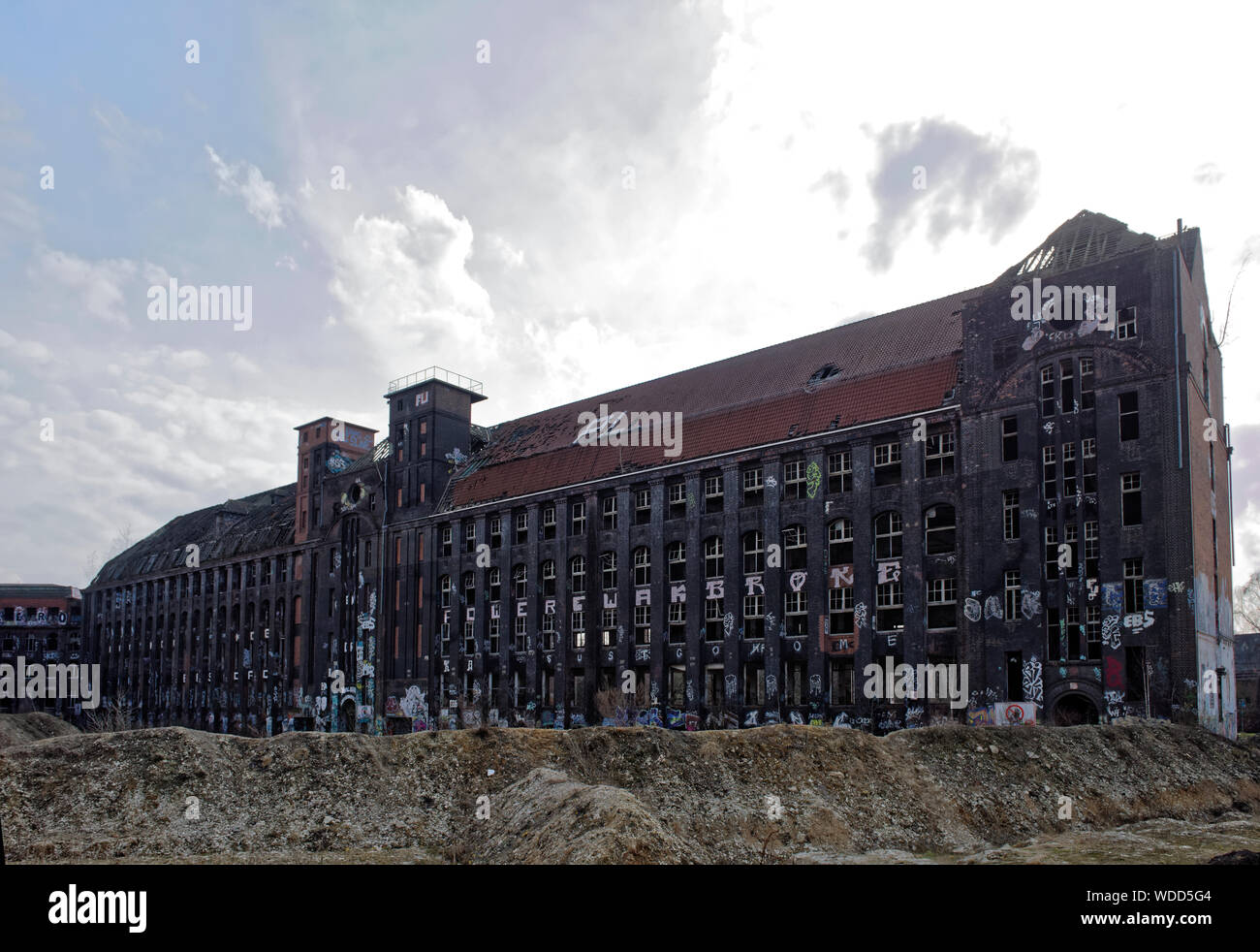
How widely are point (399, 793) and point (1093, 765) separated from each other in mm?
16752

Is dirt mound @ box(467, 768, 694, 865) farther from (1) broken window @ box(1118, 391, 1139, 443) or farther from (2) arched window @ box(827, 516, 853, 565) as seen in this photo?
(1) broken window @ box(1118, 391, 1139, 443)

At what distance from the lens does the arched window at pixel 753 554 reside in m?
44.6

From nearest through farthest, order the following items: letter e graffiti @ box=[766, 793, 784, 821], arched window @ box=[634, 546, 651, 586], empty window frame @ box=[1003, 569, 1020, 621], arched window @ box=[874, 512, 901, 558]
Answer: letter e graffiti @ box=[766, 793, 784, 821] → empty window frame @ box=[1003, 569, 1020, 621] → arched window @ box=[874, 512, 901, 558] → arched window @ box=[634, 546, 651, 586]

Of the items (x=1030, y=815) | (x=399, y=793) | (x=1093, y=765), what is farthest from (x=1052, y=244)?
(x=399, y=793)

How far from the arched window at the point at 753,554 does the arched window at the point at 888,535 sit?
18.7 ft

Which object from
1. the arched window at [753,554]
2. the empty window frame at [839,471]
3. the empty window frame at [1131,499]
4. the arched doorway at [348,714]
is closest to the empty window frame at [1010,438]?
the empty window frame at [1131,499]

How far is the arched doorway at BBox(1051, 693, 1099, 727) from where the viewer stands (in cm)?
3391

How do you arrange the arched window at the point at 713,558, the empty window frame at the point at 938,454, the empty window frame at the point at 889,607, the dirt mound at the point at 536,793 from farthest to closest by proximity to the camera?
1. the arched window at the point at 713,558
2. the empty window frame at the point at 889,607
3. the empty window frame at the point at 938,454
4. the dirt mound at the point at 536,793

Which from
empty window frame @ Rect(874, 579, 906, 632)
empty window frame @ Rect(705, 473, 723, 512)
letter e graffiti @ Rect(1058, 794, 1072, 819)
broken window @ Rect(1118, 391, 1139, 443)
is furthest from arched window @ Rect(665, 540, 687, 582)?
letter e graffiti @ Rect(1058, 794, 1072, 819)

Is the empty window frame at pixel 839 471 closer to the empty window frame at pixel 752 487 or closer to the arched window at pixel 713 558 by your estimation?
the empty window frame at pixel 752 487

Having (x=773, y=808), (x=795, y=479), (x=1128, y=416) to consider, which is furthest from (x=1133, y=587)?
(x=773, y=808)

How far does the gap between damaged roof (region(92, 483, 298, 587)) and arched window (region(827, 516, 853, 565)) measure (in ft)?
145

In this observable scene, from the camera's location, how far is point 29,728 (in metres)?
41.1

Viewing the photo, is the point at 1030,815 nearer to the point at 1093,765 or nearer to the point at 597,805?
the point at 1093,765
